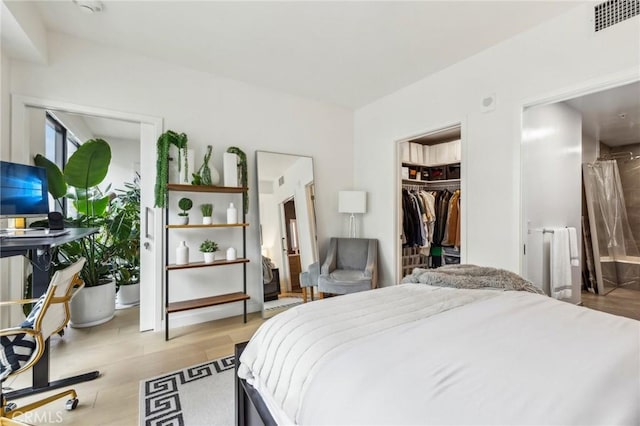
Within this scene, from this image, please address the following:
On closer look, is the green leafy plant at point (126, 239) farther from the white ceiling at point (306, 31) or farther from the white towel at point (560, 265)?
the white towel at point (560, 265)

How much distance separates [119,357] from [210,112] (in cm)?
241

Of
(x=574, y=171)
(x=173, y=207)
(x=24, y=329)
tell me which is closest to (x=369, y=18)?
(x=173, y=207)

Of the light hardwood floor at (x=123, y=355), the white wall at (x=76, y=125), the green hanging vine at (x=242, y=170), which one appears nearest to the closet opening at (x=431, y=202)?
the light hardwood floor at (x=123, y=355)

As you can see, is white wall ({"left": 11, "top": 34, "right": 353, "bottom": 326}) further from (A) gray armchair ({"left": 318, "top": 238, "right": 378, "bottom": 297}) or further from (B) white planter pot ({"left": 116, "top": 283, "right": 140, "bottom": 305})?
(B) white planter pot ({"left": 116, "top": 283, "right": 140, "bottom": 305})

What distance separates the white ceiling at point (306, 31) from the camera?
2.05m

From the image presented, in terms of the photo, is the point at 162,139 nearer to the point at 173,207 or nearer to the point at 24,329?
the point at 173,207

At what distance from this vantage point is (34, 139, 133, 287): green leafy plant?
8.39 ft

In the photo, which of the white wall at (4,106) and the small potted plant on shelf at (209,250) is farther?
the small potted plant on shelf at (209,250)

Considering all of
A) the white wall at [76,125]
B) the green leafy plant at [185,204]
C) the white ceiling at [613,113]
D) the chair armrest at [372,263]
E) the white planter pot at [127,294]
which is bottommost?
the white planter pot at [127,294]

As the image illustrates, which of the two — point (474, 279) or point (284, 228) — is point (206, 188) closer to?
point (284, 228)

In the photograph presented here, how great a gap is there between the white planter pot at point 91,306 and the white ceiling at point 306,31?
2.37m

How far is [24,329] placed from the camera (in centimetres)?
132

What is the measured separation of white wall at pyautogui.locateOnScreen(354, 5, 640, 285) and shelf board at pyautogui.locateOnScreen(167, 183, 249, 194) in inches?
73.0

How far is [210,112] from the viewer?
3033 mm
